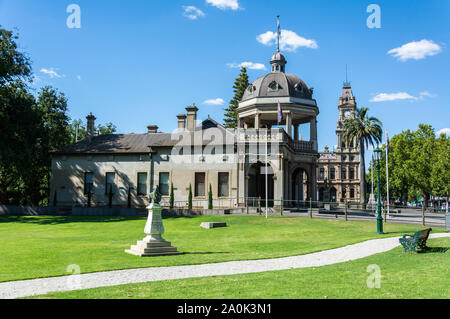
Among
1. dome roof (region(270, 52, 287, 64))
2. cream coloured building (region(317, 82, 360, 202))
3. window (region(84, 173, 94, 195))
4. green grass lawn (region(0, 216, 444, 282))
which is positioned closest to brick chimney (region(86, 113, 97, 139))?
window (region(84, 173, 94, 195))

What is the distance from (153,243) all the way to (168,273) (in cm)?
382

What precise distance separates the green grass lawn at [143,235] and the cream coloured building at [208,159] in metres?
7.27

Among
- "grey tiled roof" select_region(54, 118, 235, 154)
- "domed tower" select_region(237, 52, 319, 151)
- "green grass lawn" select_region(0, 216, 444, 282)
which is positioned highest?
"domed tower" select_region(237, 52, 319, 151)

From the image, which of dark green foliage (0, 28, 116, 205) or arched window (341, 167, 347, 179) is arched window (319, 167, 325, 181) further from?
dark green foliage (0, 28, 116, 205)

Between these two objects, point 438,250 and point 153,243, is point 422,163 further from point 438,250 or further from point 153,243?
point 153,243

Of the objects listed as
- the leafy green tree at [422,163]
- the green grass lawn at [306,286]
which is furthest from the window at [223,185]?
the leafy green tree at [422,163]

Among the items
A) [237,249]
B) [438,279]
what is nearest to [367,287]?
[438,279]

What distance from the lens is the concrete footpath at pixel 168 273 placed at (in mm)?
8906

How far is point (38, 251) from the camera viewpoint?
49.5ft

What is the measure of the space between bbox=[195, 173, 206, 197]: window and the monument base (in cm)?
2249

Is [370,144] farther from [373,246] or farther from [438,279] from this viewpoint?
[438,279]

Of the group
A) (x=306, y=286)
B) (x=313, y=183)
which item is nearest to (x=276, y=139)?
(x=313, y=183)

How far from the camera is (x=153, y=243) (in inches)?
573

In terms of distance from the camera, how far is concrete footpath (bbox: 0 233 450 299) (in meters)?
8.91
